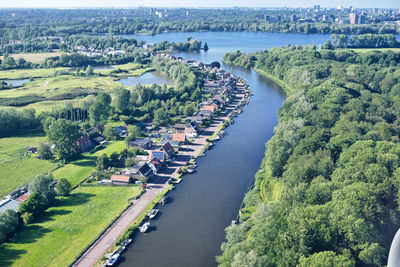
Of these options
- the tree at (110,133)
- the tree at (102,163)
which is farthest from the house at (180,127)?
the tree at (102,163)

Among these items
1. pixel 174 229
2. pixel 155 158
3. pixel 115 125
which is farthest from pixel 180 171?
pixel 115 125

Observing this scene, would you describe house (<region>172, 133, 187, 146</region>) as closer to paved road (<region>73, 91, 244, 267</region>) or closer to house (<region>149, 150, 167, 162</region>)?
paved road (<region>73, 91, 244, 267</region>)

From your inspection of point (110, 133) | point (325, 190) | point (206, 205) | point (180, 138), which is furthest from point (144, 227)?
point (110, 133)

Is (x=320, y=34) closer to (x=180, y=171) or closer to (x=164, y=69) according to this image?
(x=164, y=69)

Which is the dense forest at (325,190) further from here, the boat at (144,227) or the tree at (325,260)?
the boat at (144,227)

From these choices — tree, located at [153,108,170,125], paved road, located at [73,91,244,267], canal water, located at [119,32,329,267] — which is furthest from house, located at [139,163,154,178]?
tree, located at [153,108,170,125]
